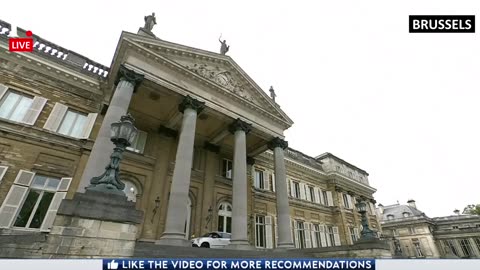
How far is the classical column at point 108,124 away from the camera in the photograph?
26.5ft

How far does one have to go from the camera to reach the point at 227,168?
1738cm

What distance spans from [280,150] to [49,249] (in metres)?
12.5

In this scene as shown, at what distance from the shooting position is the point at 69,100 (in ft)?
39.4

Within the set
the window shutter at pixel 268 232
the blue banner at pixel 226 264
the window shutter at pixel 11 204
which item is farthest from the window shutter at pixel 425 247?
the window shutter at pixel 11 204

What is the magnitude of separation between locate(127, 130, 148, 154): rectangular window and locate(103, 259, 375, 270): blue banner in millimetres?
10746

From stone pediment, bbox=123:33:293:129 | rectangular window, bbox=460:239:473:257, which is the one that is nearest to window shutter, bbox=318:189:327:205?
stone pediment, bbox=123:33:293:129

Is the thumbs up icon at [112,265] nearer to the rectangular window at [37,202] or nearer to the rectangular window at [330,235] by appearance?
the rectangular window at [37,202]

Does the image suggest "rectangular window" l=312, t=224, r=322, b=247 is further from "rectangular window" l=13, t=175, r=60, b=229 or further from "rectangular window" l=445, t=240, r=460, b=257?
"rectangular window" l=445, t=240, r=460, b=257

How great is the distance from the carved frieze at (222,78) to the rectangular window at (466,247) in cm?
4547

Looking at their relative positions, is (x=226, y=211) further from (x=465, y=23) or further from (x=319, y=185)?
(x=465, y=23)

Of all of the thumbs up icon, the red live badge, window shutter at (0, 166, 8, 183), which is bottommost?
the thumbs up icon

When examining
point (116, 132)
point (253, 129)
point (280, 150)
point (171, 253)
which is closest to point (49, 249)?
point (116, 132)

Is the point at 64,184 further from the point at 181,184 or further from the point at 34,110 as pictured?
the point at 181,184

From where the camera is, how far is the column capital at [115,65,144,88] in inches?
401
